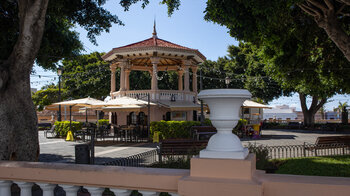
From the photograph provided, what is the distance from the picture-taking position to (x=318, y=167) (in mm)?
8469

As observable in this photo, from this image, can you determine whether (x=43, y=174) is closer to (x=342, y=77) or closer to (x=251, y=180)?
(x=251, y=180)

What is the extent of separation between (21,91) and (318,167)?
8.53 meters

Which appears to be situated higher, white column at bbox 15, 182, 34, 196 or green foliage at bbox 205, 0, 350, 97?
green foliage at bbox 205, 0, 350, 97

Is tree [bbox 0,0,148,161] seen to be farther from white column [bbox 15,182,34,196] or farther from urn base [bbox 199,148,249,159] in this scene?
urn base [bbox 199,148,249,159]

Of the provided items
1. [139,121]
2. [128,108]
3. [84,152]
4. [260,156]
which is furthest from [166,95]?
[84,152]

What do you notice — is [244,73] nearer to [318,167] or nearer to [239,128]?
[239,128]

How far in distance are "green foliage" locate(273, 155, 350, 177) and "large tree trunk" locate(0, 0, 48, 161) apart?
22.9 ft

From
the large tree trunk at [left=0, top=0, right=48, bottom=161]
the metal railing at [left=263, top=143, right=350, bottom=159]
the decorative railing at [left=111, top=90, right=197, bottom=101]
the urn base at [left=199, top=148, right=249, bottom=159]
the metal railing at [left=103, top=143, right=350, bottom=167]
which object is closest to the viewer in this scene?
the urn base at [left=199, top=148, right=249, bottom=159]

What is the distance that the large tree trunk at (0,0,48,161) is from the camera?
468cm

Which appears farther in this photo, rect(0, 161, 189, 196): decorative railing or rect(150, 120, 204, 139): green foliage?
rect(150, 120, 204, 139): green foliage

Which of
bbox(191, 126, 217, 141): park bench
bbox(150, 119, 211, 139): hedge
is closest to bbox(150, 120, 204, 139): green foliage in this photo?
bbox(150, 119, 211, 139): hedge

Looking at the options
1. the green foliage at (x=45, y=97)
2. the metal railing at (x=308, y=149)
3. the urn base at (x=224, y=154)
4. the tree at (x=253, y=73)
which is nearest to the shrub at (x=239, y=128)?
the metal railing at (x=308, y=149)

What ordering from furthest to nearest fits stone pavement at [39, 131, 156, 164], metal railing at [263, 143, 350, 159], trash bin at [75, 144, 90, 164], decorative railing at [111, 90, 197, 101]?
decorative railing at [111, 90, 197, 101]
stone pavement at [39, 131, 156, 164]
metal railing at [263, 143, 350, 159]
trash bin at [75, 144, 90, 164]

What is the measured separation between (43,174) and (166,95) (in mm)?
19299
